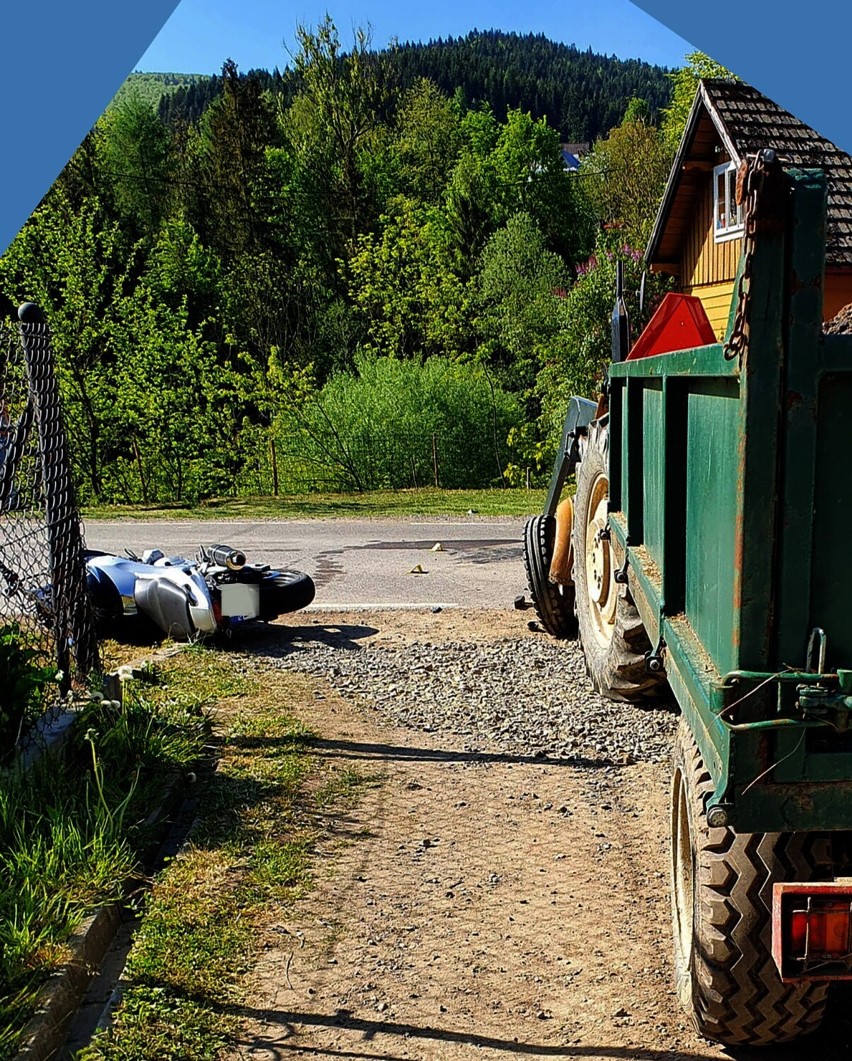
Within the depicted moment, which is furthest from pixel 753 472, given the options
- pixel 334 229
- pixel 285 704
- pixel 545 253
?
pixel 334 229

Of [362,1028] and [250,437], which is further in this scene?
[250,437]

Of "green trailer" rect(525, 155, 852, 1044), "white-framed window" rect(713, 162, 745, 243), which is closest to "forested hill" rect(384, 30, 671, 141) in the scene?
"white-framed window" rect(713, 162, 745, 243)

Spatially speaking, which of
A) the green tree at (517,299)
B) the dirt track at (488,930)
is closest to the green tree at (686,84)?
the green tree at (517,299)

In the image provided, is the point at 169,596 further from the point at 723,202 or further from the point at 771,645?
the point at 723,202

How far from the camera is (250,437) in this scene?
2497 centimetres

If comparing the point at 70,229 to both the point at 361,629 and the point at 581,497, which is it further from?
the point at 581,497

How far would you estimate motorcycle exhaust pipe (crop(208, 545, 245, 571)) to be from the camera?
764 centimetres

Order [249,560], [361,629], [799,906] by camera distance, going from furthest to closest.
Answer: [249,560] < [361,629] < [799,906]

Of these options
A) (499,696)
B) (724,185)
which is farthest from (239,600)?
(724,185)

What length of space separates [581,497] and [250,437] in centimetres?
1942

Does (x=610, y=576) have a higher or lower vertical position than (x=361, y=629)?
higher

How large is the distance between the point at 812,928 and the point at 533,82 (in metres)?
109

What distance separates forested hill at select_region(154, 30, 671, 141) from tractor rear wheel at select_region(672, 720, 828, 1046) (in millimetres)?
90698

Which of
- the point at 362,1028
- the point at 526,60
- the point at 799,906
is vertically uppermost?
the point at 526,60
